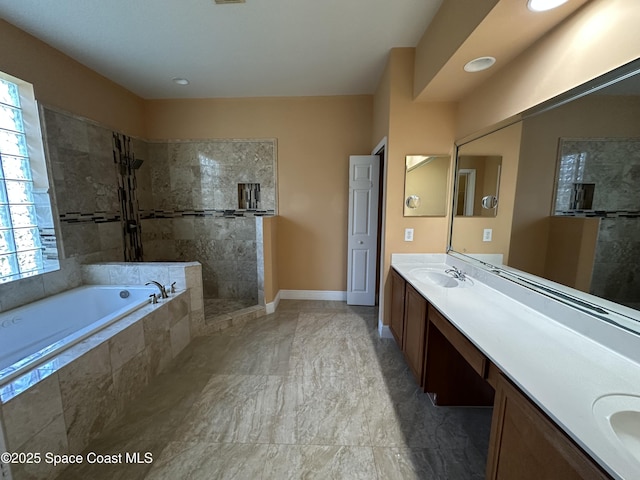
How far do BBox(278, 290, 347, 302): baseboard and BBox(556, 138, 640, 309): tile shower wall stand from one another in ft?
9.05

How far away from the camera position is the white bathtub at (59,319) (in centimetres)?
174

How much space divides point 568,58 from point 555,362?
147 cm

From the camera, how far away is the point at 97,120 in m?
2.79

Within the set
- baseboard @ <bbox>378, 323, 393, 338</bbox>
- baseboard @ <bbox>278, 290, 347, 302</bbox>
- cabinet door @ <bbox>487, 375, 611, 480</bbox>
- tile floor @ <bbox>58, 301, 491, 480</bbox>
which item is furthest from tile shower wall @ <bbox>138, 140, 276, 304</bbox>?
cabinet door @ <bbox>487, 375, 611, 480</bbox>

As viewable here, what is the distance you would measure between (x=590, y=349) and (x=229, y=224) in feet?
12.0

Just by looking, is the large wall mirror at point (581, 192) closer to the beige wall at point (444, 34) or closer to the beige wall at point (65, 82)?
the beige wall at point (444, 34)

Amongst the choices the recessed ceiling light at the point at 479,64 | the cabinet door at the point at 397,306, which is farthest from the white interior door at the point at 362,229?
the recessed ceiling light at the point at 479,64

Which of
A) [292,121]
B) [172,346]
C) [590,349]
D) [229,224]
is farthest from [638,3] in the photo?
[229,224]

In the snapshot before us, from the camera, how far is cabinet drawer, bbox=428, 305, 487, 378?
1112 millimetres

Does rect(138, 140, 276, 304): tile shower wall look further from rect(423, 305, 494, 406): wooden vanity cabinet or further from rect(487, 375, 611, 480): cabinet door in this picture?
rect(487, 375, 611, 480): cabinet door

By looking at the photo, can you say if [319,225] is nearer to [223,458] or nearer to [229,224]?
[229,224]

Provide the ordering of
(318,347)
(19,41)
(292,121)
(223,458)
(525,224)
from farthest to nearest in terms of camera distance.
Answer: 1. (292,121)
2. (318,347)
3. (19,41)
4. (525,224)
5. (223,458)

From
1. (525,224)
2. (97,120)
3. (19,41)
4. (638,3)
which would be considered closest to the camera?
(638,3)

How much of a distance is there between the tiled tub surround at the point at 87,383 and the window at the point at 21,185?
121cm
